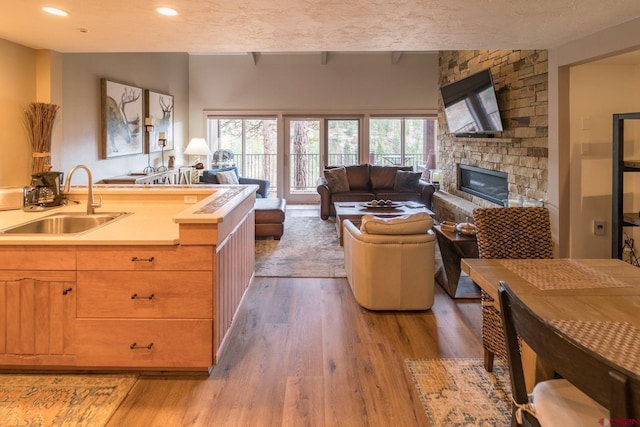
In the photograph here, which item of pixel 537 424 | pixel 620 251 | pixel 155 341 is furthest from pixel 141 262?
pixel 620 251

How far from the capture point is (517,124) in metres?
5.39

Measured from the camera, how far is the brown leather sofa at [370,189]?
795cm

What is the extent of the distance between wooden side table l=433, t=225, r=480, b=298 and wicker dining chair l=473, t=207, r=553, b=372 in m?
1.14

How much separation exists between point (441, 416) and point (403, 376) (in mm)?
416

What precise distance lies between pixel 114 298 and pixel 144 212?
939 millimetres

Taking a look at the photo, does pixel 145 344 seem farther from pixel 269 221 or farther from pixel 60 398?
pixel 269 221

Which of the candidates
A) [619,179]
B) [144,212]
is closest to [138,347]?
[144,212]

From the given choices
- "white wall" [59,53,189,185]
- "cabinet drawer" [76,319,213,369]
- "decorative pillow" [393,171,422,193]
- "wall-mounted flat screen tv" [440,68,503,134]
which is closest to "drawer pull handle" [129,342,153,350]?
"cabinet drawer" [76,319,213,369]

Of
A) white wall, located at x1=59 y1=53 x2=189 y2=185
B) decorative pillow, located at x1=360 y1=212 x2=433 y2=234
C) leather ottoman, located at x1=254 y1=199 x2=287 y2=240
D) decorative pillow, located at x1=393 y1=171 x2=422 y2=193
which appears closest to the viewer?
decorative pillow, located at x1=360 y1=212 x2=433 y2=234

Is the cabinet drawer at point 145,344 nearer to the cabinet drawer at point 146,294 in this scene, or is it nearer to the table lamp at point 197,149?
the cabinet drawer at point 146,294

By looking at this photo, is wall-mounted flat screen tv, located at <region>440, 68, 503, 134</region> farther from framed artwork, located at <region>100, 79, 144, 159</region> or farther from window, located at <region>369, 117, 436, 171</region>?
framed artwork, located at <region>100, 79, 144, 159</region>

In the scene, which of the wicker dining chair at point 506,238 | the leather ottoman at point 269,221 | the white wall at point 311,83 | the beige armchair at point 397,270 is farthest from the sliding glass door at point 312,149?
the wicker dining chair at point 506,238

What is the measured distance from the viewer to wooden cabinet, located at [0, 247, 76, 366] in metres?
2.43

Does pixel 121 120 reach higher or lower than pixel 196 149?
higher
